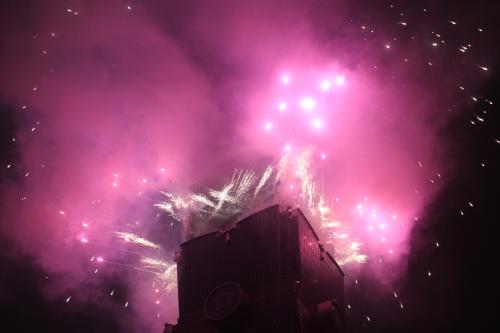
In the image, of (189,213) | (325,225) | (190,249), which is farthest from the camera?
(189,213)

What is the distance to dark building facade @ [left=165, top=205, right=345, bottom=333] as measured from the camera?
19.1m

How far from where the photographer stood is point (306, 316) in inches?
756

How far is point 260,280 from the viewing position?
20172 mm

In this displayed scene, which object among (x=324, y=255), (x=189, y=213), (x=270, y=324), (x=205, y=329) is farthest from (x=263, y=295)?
(x=189, y=213)

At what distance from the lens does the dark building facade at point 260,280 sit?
19.1 meters

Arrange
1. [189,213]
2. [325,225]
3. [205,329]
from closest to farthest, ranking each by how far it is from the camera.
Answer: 1. [205,329]
2. [325,225]
3. [189,213]

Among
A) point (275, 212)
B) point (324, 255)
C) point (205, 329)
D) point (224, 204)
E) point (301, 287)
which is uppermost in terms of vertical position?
point (224, 204)

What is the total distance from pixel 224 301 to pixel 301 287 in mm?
3323

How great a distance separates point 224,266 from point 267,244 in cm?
234

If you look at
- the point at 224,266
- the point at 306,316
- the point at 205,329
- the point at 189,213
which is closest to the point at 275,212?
the point at 224,266

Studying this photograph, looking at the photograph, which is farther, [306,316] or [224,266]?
[224,266]

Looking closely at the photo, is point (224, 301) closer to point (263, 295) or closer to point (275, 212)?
point (263, 295)

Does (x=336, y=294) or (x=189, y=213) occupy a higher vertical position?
(x=189, y=213)

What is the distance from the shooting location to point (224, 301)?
19.5 metres
